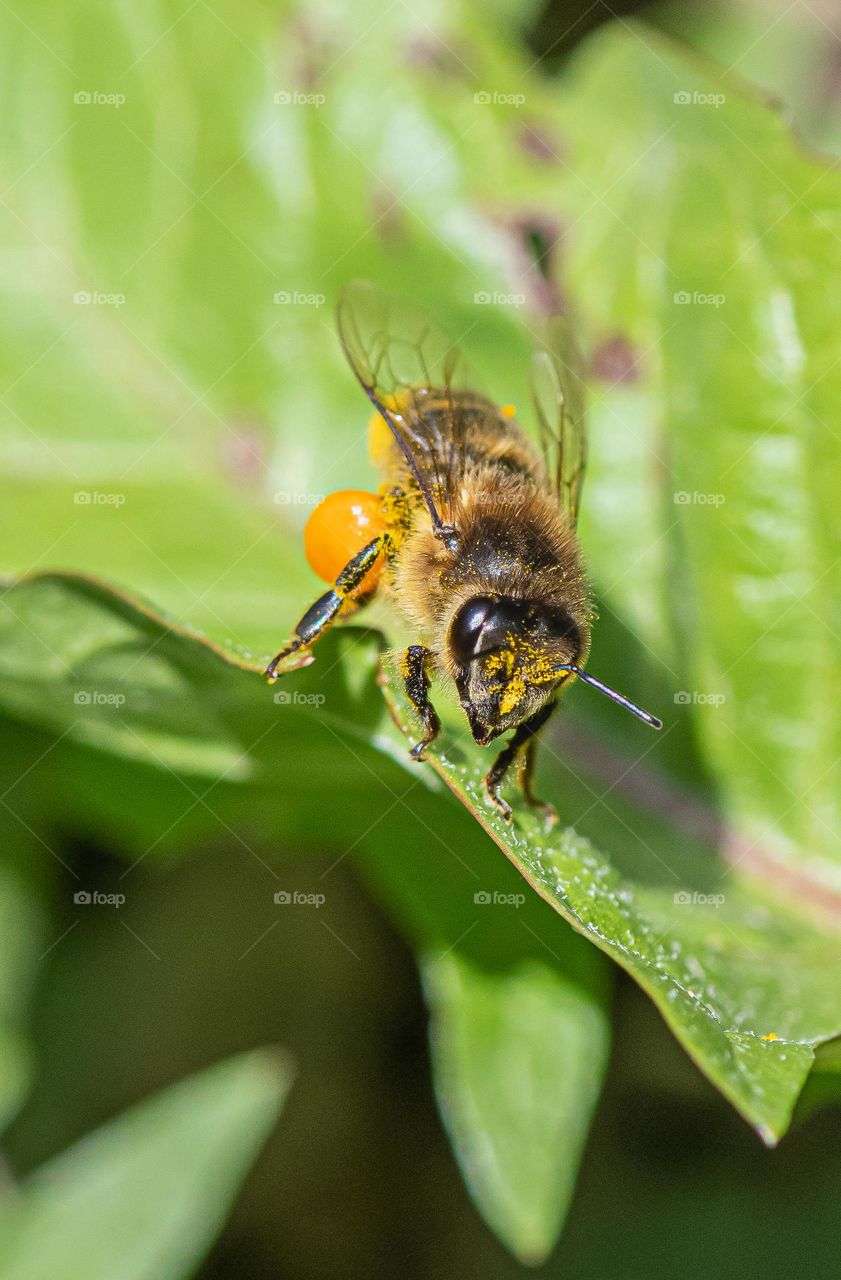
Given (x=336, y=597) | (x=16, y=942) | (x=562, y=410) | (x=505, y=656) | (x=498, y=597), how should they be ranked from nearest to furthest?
1. (x=505, y=656)
2. (x=498, y=597)
3. (x=336, y=597)
4. (x=562, y=410)
5. (x=16, y=942)

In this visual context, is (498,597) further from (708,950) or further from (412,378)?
(412,378)

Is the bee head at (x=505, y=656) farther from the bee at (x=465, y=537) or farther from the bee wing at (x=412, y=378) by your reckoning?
the bee wing at (x=412, y=378)

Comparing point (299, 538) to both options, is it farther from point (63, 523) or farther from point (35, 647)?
point (35, 647)

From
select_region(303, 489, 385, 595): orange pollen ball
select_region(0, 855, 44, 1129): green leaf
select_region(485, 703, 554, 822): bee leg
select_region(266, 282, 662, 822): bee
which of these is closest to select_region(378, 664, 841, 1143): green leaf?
select_region(485, 703, 554, 822): bee leg

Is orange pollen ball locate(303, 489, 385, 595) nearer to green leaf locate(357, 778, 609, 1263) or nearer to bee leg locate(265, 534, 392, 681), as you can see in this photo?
bee leg locate(265, 534, 392, 681)

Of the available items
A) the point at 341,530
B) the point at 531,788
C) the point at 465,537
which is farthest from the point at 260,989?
the point at 465,537

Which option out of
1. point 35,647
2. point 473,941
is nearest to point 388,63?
point 35,647

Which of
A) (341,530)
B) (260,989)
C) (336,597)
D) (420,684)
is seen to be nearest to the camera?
(420,684)
